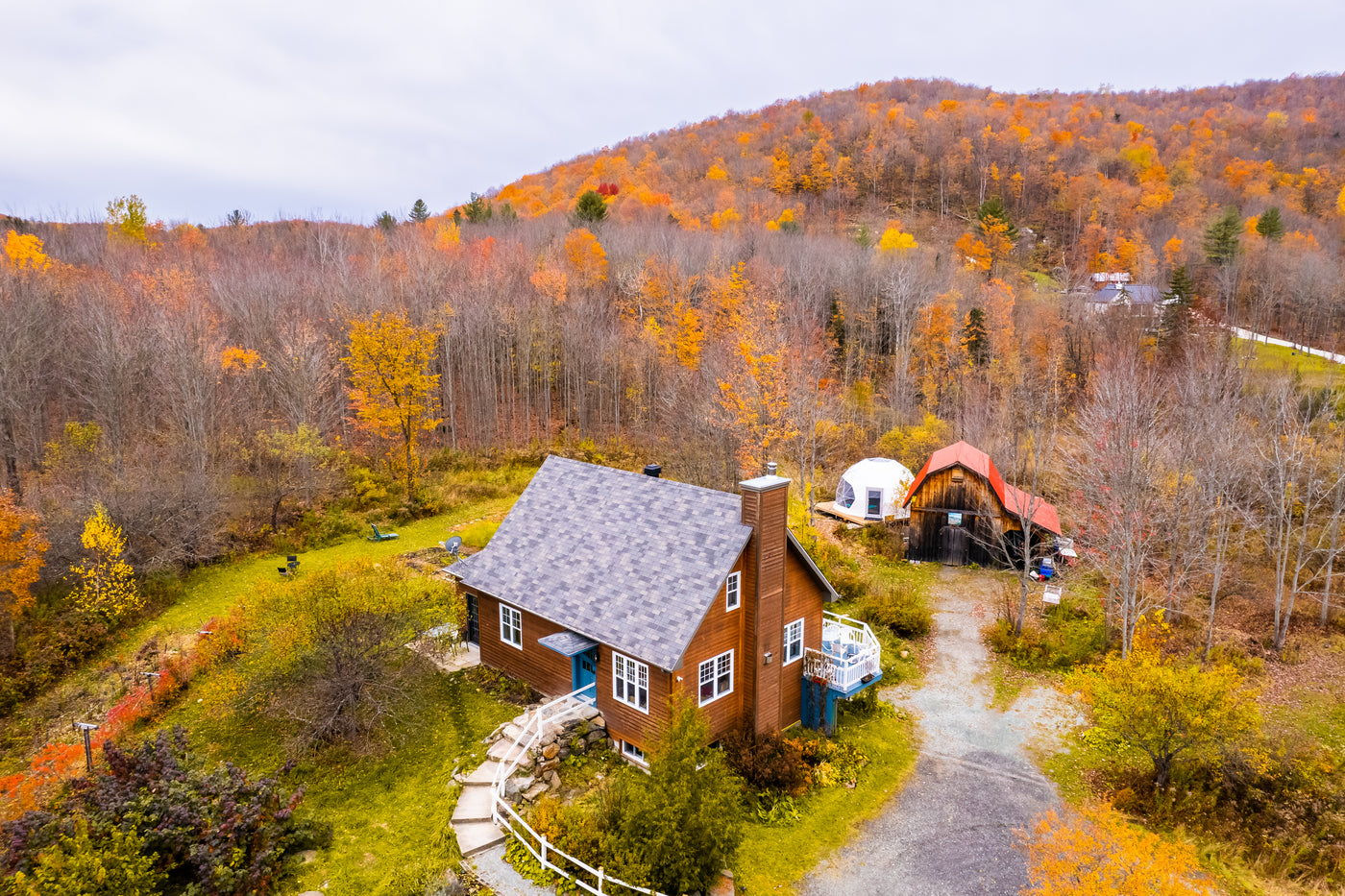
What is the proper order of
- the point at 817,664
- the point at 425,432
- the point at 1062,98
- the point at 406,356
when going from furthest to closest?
the point at 1062,98 < the point at 425,432 < the point at 406,356 < the point at 817,664

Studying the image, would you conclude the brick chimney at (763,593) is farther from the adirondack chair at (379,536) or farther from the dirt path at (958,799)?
the adirondack chair at (379,536)

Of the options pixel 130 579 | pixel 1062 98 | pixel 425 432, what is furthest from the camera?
pixel 1062 98

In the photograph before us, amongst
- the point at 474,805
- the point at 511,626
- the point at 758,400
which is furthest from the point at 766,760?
the point at 758,400

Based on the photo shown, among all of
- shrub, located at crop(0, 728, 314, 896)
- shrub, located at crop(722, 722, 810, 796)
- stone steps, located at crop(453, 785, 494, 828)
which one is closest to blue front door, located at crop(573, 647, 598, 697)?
stone steps, located at crop(453, 785, 494, 828)

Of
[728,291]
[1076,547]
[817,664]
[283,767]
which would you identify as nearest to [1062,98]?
[728,291]

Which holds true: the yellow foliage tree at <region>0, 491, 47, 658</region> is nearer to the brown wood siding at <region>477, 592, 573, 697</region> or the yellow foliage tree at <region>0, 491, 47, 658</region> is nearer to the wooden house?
the wooden house

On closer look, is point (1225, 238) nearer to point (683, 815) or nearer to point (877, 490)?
point (877, 490)

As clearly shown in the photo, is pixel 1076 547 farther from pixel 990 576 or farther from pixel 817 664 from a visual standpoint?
pixel 817 664
